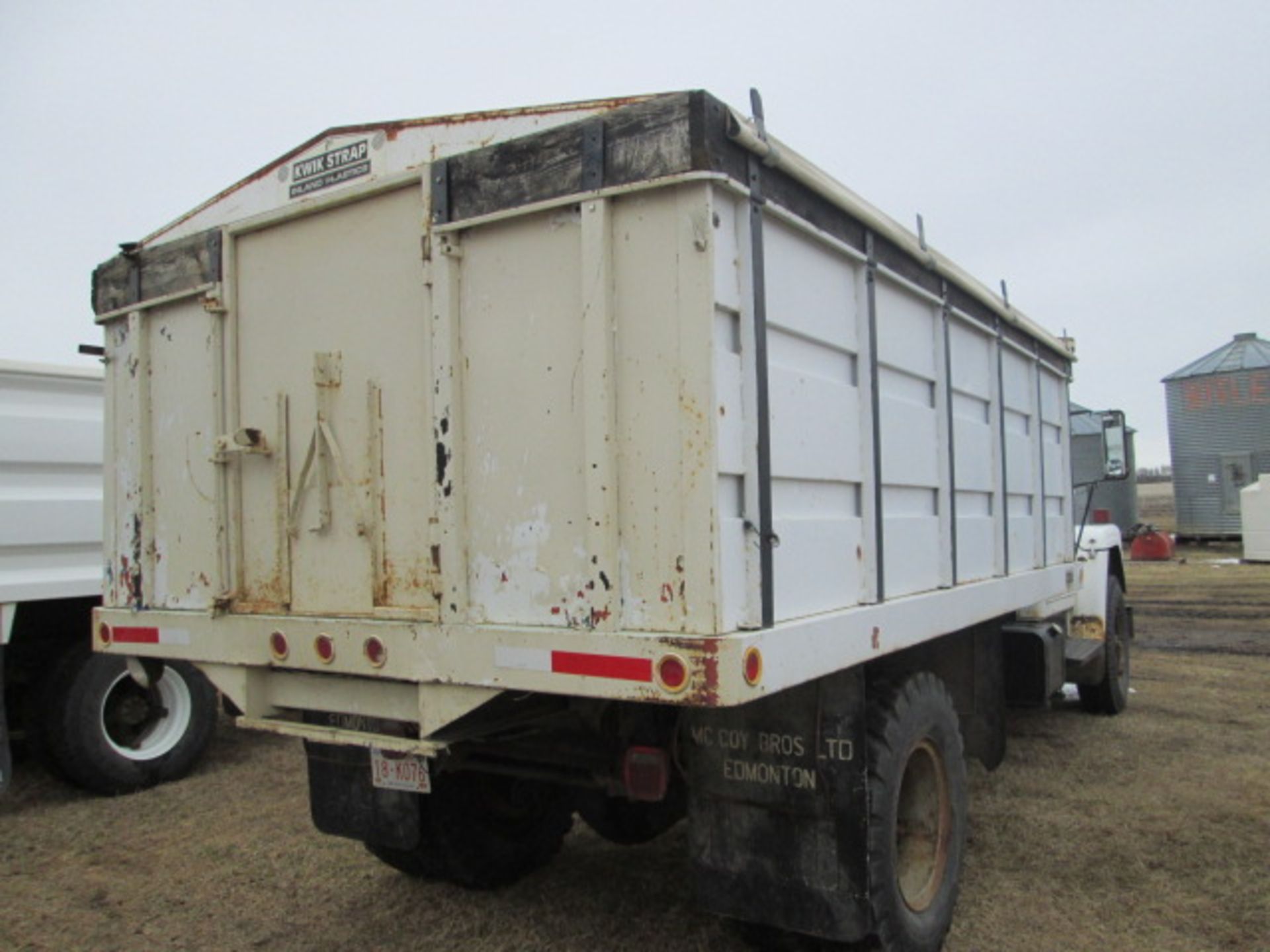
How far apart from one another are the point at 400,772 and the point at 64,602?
3.83m

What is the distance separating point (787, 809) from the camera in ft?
10.2

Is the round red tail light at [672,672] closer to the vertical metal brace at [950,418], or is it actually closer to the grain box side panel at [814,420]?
the grain box side panel at [814,420]

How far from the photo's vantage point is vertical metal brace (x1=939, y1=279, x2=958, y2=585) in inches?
166

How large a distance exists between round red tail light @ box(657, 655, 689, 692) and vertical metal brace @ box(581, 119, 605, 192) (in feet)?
4.04

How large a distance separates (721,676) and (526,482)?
2.63ft

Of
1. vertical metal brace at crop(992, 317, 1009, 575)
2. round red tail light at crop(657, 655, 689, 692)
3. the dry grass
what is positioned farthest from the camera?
A: vertical metal brace at crop(992, 317, 1009, 575)

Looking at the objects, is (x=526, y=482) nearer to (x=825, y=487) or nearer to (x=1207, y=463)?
(x=825, y=487)

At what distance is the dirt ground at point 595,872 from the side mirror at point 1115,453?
1783 millimetres

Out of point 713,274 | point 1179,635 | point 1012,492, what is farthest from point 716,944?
point 1179,635

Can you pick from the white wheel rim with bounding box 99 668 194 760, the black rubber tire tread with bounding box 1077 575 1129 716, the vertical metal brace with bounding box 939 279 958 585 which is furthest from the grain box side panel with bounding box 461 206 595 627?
the black rubber tire tread with bounding box 1077 575 1129 716

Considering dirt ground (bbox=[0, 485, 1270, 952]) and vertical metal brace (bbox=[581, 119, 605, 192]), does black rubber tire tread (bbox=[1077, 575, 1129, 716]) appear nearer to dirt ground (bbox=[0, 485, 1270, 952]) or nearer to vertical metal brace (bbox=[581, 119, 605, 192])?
dirt ground (bbox=[0, 485, 1270, 952])

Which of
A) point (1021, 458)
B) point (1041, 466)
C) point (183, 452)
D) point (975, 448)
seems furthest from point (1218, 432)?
point (183, 452)

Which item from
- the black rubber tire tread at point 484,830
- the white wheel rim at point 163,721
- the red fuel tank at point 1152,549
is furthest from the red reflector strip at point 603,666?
the red fuel tank at point 1152,549

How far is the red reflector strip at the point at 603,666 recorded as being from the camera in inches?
102
